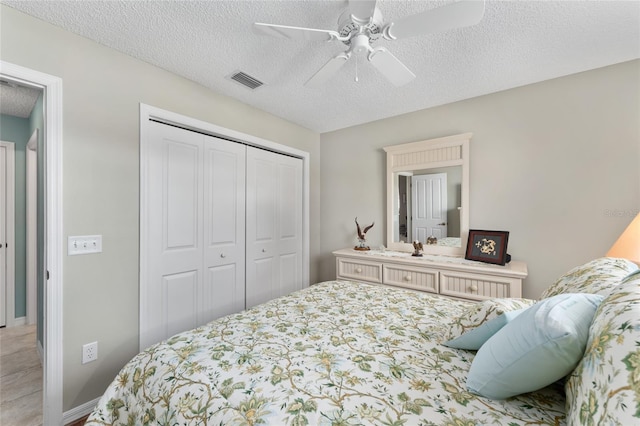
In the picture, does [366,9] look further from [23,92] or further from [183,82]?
[23,92]

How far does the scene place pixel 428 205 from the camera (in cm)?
285

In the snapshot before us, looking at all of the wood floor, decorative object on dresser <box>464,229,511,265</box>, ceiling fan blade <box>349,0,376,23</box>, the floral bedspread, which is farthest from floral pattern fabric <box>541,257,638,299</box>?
the wood floor

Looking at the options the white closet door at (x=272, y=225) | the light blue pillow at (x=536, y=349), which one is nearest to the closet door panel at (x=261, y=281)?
the white closet door at (x=272, y=225)

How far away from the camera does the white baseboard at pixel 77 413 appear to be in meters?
1.70

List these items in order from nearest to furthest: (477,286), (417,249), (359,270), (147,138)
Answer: (147,138) < (477,286) < (417,249) < (359,270)

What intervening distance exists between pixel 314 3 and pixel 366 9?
34 cm

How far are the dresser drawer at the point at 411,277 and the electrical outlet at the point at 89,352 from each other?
7.63 feet

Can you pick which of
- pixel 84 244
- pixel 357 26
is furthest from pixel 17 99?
pixel 357 26

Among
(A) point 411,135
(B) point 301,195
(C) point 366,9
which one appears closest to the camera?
(C) point 366,9

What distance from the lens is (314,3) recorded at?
4.81 ft

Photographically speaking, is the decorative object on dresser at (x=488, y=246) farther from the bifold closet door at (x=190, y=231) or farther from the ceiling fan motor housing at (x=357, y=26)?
the bifold closet door at (x=190, y=231)

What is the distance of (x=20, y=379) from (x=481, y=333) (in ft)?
10.7

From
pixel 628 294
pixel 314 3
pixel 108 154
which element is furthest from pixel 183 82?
pixel 628 294

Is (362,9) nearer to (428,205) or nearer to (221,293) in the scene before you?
(428,205)
